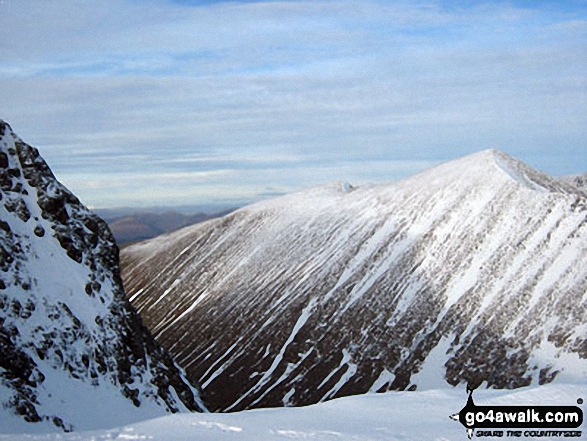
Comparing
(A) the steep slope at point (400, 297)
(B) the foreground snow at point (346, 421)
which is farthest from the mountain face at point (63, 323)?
(A) the steep slope at point (400, 297)

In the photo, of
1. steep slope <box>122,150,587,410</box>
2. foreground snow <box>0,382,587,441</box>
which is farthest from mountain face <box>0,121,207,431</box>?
steep slope <box>122,150,587,410</box>

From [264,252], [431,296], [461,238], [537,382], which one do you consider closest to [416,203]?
[461,238]

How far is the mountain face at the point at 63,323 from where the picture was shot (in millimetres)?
38031

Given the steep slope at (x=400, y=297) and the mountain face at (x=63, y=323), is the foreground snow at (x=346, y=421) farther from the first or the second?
the steep slope at (x=400, y=297)

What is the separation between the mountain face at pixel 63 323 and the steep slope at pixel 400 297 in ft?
122

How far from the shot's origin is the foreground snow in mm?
19656

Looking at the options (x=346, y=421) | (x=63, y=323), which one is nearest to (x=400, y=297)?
(x=63, y=323)

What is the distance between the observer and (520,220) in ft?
311

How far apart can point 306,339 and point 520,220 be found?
3630cm

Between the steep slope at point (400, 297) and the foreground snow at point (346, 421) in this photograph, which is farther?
the steep slope at point (400, 297)

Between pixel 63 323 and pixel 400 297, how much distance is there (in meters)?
60.9

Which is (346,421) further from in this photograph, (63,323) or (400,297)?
(400,297)

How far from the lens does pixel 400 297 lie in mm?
95188

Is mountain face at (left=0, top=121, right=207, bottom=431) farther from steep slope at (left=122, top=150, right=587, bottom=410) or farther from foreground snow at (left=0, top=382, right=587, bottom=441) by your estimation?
steep slope at (left=122, top=150, right=587, bottom=410)
